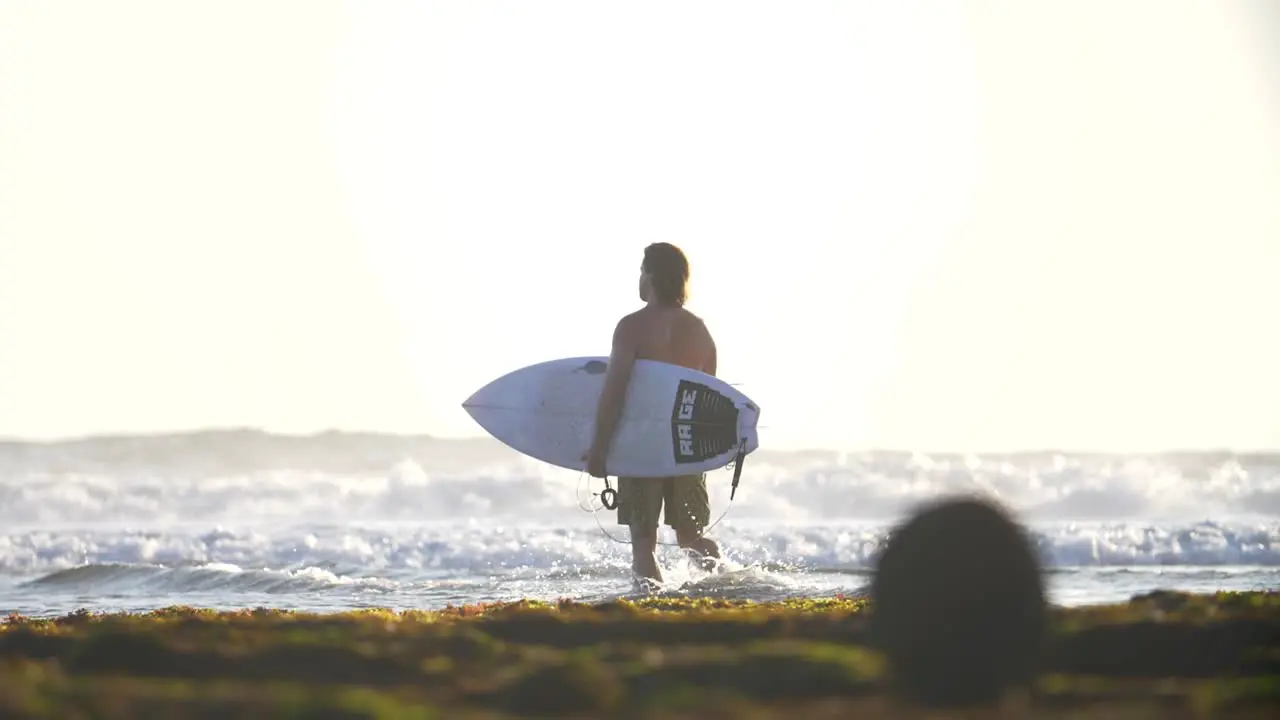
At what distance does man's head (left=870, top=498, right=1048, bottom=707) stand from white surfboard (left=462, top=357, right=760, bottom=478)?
609cm

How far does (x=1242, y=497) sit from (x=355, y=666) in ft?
79.2

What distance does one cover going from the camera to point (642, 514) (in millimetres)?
9398

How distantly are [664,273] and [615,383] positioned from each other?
705 millimetres

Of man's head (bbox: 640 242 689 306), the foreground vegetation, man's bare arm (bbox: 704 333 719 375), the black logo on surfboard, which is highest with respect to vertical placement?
man's head (bbox: 640 242 689 306)

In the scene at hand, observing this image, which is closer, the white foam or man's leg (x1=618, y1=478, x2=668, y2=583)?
man's leg (x1=618, y1=478, x2=668, y2=583)

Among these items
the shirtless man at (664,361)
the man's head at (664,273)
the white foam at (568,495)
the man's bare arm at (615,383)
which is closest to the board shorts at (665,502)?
Answer: the shirtless man at (664,361)

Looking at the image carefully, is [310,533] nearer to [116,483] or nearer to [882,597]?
[116,483]

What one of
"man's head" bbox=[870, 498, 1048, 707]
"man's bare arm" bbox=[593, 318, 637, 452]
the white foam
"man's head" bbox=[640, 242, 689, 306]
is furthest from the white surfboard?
the white foam

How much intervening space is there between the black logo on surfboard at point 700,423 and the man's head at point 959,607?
6263 millimetres

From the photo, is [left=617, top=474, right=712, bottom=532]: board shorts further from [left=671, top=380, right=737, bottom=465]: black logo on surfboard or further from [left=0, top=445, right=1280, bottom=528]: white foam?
[left=0, top=445, right=1280, bottom=528]: white foam

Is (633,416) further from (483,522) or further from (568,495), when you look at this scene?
(568,495)

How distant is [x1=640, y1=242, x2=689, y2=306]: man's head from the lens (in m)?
9.20

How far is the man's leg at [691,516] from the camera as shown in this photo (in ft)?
31.3

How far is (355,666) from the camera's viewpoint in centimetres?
385
